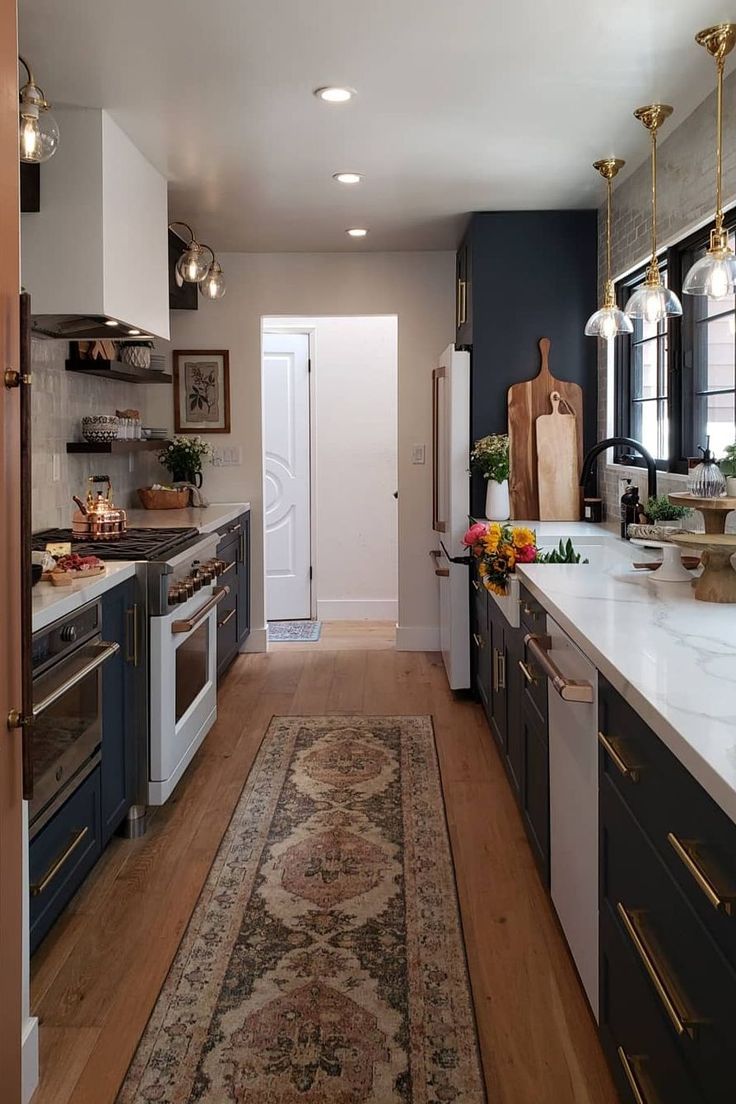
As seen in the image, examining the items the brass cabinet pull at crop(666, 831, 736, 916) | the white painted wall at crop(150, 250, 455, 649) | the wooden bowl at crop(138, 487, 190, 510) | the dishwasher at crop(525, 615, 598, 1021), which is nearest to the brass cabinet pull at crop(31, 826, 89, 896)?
the dishwasher at crop(525, 615, 598, 1021)

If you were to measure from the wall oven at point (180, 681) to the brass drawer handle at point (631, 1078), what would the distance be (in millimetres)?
1858

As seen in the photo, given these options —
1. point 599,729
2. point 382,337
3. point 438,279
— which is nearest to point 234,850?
point 599,729

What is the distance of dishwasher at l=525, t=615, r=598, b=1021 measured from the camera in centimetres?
202

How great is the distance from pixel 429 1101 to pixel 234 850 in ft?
4.44

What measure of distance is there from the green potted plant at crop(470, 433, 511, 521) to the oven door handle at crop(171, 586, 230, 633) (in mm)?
1389

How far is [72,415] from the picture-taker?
14.7 ft

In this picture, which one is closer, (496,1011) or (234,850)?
(496,1011)

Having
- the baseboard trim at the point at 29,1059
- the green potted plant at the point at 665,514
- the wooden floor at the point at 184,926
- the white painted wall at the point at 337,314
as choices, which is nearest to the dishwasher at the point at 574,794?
the wooden floor at the point at 184,926

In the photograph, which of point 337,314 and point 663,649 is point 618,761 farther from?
point 337,314

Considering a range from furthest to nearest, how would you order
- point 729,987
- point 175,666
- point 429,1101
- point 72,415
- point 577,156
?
point 72,415 < point 577,156 < point 175,666 < point 429,1101 < point 729,987

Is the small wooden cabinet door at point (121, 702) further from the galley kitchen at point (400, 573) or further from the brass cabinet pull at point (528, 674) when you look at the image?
the brass cabinet pull at point (528, 674)

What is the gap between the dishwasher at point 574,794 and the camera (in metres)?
2.02

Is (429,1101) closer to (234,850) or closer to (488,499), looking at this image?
(234,850)

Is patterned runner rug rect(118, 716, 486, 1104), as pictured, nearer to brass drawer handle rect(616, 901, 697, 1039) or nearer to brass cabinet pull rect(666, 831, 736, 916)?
brass drawer handle rect(616, 901, 697, 1039)
